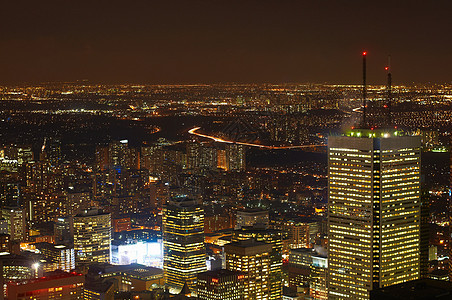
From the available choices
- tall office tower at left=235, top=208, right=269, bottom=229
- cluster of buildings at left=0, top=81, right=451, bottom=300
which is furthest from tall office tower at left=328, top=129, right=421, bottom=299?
tall office tower at left=235, top=208, right=269, bottom=229

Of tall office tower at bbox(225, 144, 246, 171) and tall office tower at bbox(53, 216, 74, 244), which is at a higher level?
tall office tower at bbox(225, 144, 246, 171)

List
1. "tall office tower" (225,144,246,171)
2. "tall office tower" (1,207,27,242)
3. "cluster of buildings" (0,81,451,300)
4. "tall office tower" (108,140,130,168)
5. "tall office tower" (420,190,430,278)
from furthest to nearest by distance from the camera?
"tall office tower" (108,140,130,168) < "tall office tower" (225,144,246,171) < "tall office tower" (1,207,27,242) < "tall office tower" (420,190,430,278) < "cluster of buildings" (0,81,451,300)

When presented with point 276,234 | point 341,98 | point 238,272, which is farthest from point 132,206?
point 341,98

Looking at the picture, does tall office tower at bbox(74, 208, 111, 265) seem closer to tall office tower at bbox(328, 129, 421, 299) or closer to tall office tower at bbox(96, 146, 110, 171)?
tall office tower at bbox(96, 146, 110, 171)

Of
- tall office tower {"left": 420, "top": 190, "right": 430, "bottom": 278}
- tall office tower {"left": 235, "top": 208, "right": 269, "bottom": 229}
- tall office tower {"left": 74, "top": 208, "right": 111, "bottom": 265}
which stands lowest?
tall office tower {"left": 74, "top": 208, "right": 111, "bottom": 265}

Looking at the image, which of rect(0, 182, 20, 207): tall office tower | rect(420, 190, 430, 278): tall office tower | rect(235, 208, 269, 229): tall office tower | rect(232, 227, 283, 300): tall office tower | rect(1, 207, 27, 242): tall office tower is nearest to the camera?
rect(420, 190, 430, 278): tall office tower

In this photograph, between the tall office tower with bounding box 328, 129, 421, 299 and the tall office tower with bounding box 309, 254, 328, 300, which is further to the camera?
the tall office tower with bounding box 309, 254, 328, 300

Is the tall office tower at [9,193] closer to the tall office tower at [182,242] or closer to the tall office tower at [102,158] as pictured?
the tall office tower at [102,158]
